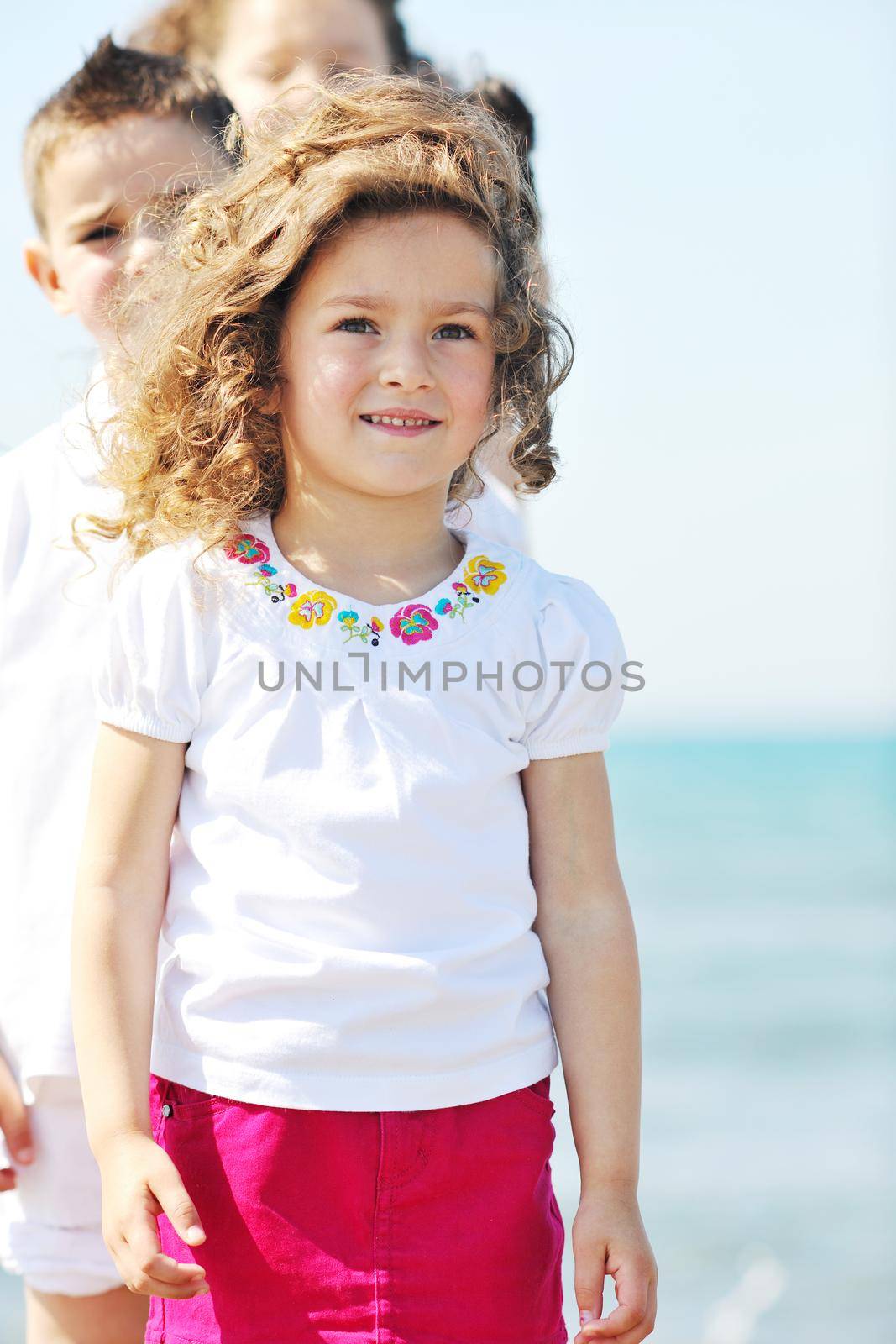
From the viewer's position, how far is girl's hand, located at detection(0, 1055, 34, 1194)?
161 cm

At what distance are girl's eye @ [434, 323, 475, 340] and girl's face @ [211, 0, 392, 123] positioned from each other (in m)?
1.11

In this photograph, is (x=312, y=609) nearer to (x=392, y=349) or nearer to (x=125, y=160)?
(x=392, y=349)

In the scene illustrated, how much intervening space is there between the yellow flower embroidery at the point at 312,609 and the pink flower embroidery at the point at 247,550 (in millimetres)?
71

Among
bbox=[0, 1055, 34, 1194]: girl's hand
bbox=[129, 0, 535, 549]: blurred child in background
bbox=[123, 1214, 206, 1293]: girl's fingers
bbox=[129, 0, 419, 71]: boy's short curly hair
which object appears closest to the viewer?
bbox=[123, 1214, 206, 1293]: girl's fingers

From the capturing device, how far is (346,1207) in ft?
4.38

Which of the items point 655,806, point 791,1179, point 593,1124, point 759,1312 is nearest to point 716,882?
point 655,806

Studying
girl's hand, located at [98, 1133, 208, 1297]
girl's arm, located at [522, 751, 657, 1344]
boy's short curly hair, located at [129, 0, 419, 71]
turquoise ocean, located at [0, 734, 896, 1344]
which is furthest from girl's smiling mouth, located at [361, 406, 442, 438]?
turquoise ocean, located at [0, 734, 896, 1344]

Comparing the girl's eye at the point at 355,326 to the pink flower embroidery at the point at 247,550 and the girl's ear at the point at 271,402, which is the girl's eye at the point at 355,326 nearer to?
the girl's ear at the point at 271,402

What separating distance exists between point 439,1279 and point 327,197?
1.06m

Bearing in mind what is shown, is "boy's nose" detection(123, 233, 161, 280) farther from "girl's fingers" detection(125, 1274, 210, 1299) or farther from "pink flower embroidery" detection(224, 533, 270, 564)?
"girl's fingers" detection(125, 1274, 210, 1299)

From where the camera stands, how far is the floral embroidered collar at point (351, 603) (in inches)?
56.9

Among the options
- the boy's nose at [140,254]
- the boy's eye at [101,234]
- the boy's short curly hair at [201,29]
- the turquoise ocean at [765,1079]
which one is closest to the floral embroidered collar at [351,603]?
the boy's nose at [140,254]

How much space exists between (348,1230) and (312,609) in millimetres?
604

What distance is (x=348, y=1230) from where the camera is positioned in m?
1.33
